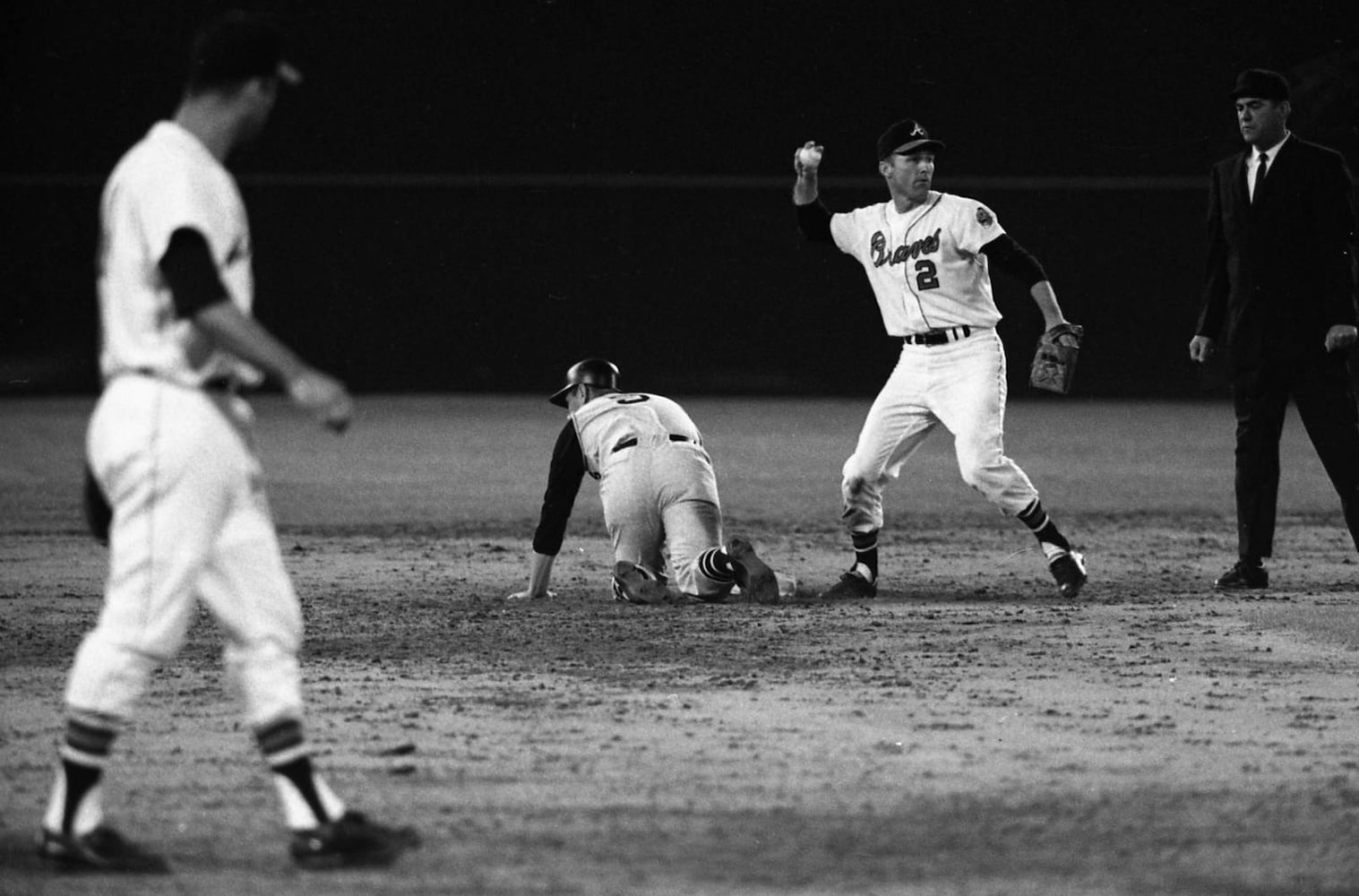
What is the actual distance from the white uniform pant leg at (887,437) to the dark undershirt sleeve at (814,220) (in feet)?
2.21

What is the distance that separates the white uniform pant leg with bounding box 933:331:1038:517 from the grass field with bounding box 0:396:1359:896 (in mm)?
517

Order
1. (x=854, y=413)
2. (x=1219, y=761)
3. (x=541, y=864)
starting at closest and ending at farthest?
(x=541, y=864), (x=1219, y=761), (x=854, y=413)

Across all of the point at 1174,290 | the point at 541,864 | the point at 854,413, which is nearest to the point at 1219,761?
the point at 541,864

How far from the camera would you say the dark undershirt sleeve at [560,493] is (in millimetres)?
7402

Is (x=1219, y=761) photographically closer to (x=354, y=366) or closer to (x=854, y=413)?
(x=854, y=413)

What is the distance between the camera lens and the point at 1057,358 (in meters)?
7.83

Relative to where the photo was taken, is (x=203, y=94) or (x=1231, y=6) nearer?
(x=203, y=94)

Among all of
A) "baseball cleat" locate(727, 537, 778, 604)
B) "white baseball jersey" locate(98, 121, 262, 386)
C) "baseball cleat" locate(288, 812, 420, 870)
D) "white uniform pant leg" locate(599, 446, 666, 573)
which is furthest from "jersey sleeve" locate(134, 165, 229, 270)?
"baseball cleat" locate(727, 537, 778, 604)

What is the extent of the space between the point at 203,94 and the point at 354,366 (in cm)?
1756

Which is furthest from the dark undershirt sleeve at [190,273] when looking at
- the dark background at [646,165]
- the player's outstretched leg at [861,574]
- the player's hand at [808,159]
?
the dark background at [646,165]

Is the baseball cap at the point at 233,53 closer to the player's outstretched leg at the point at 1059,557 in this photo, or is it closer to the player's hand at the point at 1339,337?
the player's outstretched leg at the point at 1059,557

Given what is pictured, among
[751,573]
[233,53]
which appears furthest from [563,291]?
[233,53]

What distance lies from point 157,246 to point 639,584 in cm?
418

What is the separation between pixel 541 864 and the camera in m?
3.77
